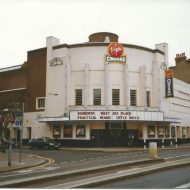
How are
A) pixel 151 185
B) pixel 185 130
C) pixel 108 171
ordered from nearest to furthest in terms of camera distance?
pixel 151 185 → pixel 108 171 → pixel 185 130

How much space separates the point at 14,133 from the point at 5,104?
4998 mm

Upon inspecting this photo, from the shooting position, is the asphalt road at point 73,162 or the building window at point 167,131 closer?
the asphalt road at point 73,162

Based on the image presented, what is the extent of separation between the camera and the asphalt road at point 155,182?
1073 centimetres

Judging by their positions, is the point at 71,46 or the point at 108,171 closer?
the point at 108,171

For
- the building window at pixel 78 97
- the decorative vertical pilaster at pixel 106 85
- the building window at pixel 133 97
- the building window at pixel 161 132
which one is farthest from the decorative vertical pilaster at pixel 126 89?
the building window at pixel 161 132

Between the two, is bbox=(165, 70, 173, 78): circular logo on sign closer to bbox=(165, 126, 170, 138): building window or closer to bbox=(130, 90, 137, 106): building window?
bbox=(130, 90, 137, 106): building window

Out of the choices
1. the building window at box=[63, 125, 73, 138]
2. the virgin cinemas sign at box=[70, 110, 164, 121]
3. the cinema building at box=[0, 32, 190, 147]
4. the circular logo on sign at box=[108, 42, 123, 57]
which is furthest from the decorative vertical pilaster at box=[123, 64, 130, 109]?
the building window at box=[63, 125, 73, 138]

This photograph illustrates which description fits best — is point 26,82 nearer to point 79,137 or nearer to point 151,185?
point 79,137

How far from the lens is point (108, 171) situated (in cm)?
1502

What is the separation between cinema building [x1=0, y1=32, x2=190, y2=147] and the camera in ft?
140

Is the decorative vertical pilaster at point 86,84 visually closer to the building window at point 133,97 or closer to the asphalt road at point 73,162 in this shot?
the building window at point 133,97

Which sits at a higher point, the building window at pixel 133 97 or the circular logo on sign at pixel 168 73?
the circular logo on sign at pixel 168 73

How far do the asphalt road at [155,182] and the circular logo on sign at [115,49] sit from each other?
31565 mm

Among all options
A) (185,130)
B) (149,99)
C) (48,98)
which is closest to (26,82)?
(48,98)
